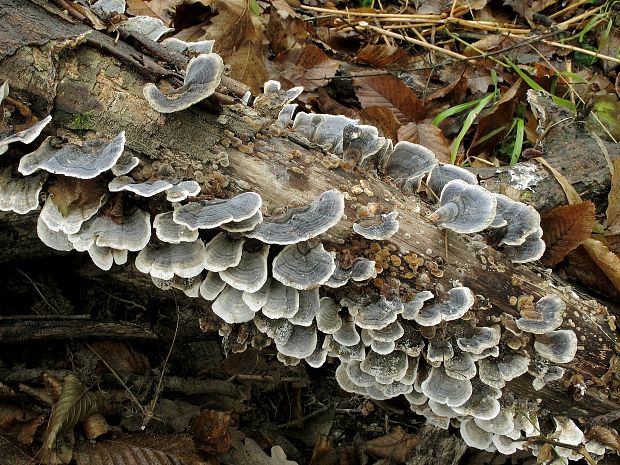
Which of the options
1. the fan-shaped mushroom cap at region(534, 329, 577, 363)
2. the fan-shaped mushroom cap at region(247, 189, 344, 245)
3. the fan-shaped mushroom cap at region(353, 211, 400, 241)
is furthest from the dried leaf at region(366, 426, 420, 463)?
the fan-shaped mushroom cap at region(247, 189, 344, 245)

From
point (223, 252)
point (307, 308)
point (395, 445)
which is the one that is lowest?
point (395, 445)

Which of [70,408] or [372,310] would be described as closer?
[372,310]

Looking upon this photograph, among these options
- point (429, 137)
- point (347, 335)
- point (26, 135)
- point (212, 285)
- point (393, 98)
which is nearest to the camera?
point (26, 135)

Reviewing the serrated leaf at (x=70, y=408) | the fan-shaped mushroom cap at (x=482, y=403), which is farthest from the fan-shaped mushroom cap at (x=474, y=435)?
the serrated leaf at (x=70, y=408)

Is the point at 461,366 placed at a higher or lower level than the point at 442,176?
lower

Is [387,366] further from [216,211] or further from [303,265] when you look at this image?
[216,211]

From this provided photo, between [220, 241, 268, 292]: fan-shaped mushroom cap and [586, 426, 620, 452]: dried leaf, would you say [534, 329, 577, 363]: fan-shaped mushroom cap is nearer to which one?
[586, 426, 620, 452]: dried leaf

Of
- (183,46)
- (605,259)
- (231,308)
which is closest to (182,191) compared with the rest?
(231,308)

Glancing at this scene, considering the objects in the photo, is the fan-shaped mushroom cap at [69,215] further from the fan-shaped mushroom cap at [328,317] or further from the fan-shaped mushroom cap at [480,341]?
the fan-shaped mushroom cap at [480,341]
